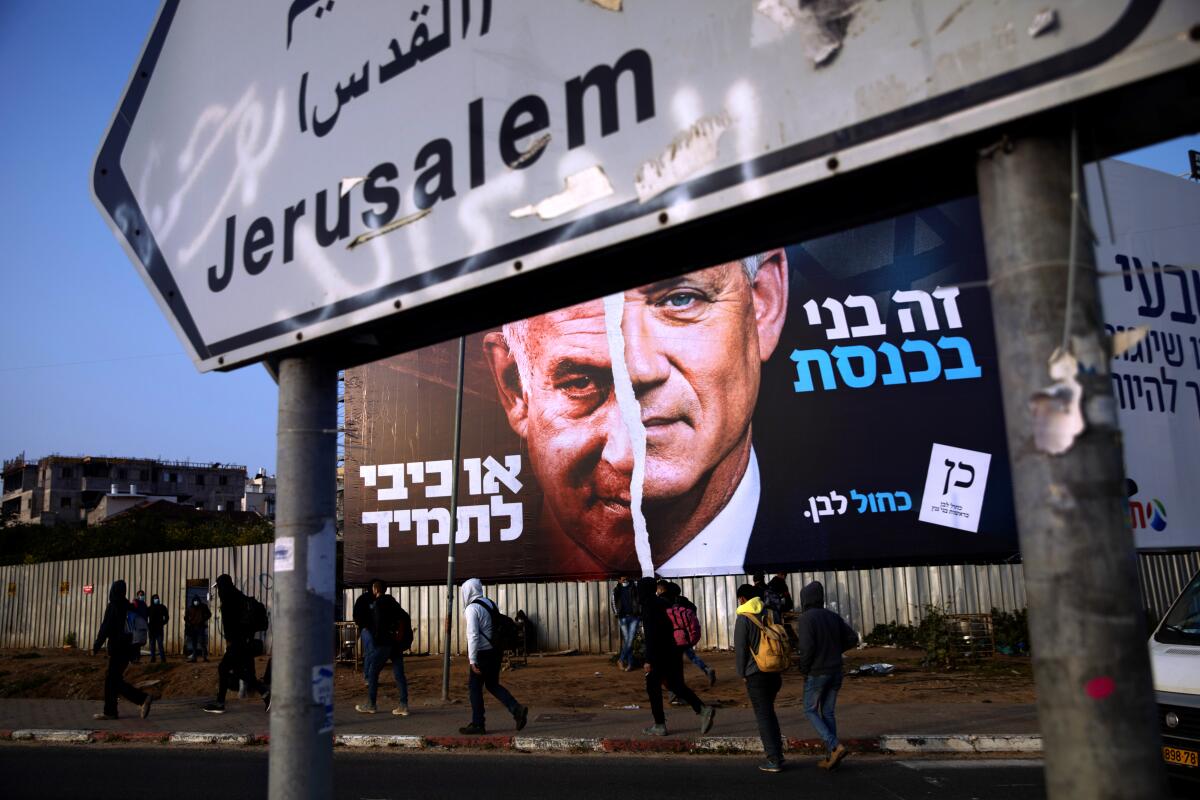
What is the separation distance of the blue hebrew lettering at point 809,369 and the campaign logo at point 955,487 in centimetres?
276

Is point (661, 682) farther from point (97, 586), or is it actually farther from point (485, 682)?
point (97, 586)

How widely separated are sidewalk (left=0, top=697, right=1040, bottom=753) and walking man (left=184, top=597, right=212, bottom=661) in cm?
949

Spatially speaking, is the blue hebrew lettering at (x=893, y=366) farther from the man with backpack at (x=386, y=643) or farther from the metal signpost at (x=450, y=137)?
the metal signpost at (x=450, y=137)

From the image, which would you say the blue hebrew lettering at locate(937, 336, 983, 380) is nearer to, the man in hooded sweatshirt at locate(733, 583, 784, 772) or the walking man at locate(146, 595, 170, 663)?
the man in hooded sweatshirt at locate(733, 583, 784, 772)

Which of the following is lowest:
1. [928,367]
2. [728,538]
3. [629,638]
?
[629,638]

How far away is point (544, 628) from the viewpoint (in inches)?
941

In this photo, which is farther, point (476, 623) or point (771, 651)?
point (476, 623)

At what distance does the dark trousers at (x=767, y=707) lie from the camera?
29.4ft

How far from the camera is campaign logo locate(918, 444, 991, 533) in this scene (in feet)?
69.9

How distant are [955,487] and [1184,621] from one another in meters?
13.9

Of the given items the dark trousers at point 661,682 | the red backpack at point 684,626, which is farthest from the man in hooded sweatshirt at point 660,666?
the red backpack at point 684,626

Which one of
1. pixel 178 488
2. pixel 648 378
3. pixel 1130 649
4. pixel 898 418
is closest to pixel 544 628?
pixel 648 378

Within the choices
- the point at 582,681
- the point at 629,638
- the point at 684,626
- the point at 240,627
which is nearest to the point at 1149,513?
the point at 629,638

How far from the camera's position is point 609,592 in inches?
932
